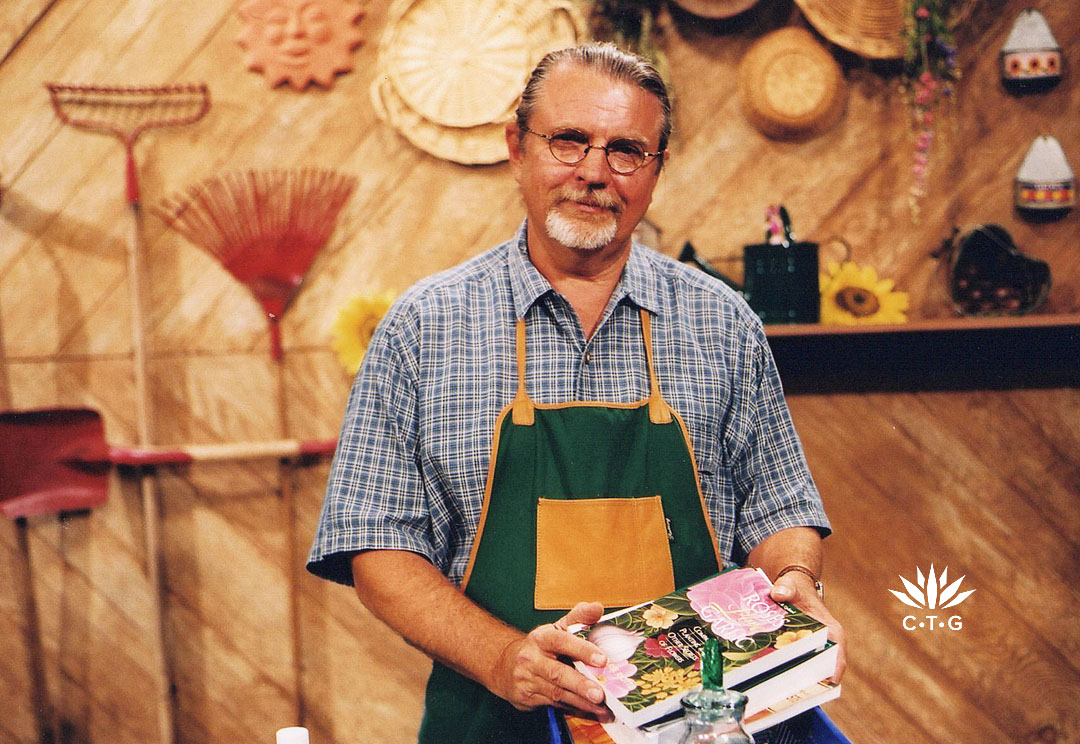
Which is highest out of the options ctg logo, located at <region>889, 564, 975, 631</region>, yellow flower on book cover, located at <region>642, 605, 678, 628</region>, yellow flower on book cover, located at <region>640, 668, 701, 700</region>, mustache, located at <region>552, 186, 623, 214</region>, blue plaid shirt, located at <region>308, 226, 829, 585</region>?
mustache, located at <region>552, 186, 623, 214</region>

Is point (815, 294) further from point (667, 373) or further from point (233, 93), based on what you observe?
point (233, 93)

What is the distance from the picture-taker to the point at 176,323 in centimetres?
270

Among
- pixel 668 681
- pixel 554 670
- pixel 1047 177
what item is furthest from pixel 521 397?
pixel 1047 177

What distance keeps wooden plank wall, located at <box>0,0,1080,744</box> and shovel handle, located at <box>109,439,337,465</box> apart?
0.08 m

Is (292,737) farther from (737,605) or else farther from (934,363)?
(934,363)

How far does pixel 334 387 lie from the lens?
2.74m

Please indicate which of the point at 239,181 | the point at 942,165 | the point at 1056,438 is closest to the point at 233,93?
the point at 239,181

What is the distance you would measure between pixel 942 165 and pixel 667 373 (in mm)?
1501

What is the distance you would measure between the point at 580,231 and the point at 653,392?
1.05 ft

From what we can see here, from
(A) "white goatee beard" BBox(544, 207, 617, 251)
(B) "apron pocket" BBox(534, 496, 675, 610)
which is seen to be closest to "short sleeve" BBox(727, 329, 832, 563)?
(B) "apron pocket" BBox(534, 496, 675, 610)

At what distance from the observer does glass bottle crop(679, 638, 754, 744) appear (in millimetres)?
938

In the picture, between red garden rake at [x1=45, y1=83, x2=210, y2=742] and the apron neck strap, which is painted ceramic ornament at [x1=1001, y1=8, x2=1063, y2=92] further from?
red garden rake at [x1=45, y1=83, x2=210, y2=742]

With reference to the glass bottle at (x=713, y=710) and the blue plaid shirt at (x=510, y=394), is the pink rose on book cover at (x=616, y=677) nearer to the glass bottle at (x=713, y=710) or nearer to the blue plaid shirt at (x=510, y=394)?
the glass bottle at (x=713, y=710)

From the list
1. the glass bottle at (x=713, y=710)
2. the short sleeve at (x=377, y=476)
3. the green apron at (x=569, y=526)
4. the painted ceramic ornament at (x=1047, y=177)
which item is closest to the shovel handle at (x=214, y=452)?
the short sleeve at (x=377, y=476)
